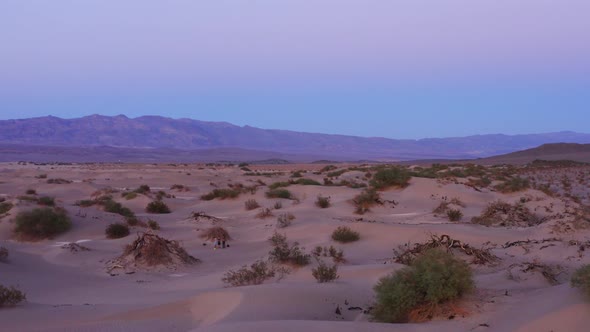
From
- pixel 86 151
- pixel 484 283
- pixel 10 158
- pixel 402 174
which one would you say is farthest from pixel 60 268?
pixel 86 151

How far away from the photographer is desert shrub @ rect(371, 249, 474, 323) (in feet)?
24.1

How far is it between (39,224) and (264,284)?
10678 mm

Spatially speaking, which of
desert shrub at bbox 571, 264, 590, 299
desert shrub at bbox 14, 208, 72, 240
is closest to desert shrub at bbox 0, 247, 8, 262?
desert shrub at bbox 14, 208, 72, 240

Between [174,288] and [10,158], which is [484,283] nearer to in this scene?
Answer: [174,288]

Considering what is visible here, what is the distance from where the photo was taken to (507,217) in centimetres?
1773

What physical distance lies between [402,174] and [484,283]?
21138mm

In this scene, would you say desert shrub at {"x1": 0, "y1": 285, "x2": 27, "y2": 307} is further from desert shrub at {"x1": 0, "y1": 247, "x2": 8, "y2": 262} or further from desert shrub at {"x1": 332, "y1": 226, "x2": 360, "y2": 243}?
desert shrub at {"x1": 332, "y1": 226, "x2": 360, "y2": 243}

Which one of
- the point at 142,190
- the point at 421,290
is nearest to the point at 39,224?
the point at 421,290

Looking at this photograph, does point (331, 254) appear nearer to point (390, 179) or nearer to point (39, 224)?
point (39, 224)

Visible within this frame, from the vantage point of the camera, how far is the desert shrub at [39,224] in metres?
17.2

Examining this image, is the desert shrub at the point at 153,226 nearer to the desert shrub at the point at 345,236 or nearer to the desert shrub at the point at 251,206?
the desert shrub at the point at 251,206

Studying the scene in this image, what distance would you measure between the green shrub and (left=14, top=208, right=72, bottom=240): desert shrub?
1325 mm

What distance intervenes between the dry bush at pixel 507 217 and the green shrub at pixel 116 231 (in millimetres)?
10386

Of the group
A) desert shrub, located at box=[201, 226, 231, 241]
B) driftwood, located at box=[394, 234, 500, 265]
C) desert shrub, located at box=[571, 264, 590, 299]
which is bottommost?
desert shrub, located at box=[201, 226, 231, 241]
